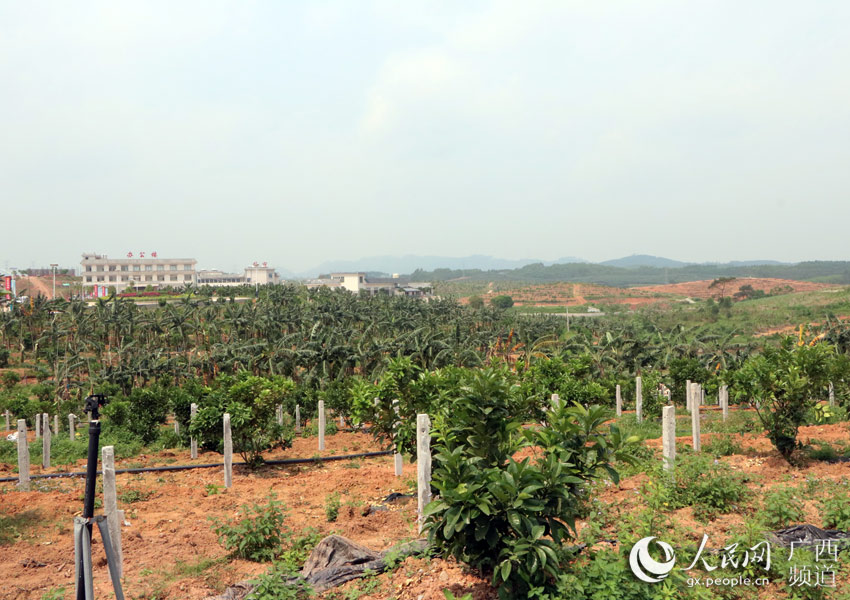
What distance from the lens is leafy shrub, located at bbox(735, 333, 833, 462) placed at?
32.9 feet

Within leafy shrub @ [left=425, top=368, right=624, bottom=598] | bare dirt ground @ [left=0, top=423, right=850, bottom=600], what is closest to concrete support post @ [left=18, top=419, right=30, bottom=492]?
bare dirt ground @ [left=0, top=423, right=850, bottom=600]

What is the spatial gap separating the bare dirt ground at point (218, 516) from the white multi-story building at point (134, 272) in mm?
85943

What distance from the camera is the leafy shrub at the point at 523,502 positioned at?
4930 mm

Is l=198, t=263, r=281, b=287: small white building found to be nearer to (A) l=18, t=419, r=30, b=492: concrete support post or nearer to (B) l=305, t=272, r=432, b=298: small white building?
(B) l=305, t=272, r=432, b=298: small white building

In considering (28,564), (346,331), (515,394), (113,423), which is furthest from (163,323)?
(515,394)

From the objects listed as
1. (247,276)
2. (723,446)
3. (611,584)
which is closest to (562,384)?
(723,446)

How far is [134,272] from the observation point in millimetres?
93188

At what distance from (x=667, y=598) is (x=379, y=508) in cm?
513

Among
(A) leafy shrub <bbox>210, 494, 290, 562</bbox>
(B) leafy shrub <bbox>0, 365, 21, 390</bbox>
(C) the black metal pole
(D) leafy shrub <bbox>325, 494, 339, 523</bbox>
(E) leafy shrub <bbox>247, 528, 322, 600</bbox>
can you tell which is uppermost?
(C) the black metal pole

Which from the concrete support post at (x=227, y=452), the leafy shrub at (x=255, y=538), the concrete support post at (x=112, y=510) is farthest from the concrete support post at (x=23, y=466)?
the leafy shrub at (x=255, y=538)

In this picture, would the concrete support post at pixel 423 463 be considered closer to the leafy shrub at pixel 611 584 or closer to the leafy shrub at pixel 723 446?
the leafy shrub at pixel 611 584

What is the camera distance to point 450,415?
7.35 m

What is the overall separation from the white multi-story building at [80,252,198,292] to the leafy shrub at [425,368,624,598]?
9317 centimetres

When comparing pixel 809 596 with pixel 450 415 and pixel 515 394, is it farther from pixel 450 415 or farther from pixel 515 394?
pixel 450 415
